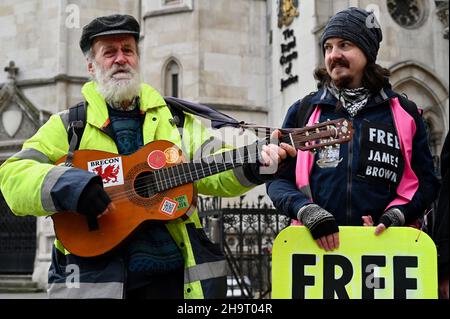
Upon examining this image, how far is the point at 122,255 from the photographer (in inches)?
119

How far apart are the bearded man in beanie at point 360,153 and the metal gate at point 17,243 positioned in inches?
578

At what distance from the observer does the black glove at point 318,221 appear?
288cm

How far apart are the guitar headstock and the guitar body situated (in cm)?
50

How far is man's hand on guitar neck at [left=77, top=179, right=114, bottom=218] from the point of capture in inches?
109

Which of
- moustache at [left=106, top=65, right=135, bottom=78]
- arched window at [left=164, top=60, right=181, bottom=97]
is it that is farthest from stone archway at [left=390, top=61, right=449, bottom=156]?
moustache at [left=106, top=65, right=135, bottom=78]

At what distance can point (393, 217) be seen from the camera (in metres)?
3.08

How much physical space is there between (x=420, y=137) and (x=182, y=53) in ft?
45.8

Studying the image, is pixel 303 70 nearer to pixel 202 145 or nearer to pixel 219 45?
pixel 219 45

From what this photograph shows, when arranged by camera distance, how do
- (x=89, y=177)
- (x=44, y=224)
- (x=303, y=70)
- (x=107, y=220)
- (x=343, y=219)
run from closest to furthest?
(x=89, y=177), (x=107, y=220), (x=343, y=219), (x=303, y=70), (x=44, y=224)

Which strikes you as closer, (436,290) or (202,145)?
(436,290)

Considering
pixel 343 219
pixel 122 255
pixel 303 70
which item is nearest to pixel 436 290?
pixel 343 219

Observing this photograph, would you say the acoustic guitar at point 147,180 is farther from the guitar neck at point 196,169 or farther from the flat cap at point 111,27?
the flat cap at point 111,27

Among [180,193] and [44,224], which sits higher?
[44,224]

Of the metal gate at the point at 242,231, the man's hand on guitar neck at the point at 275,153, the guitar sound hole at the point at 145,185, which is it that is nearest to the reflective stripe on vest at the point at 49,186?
the guitar sound hole at the point at 145,185
